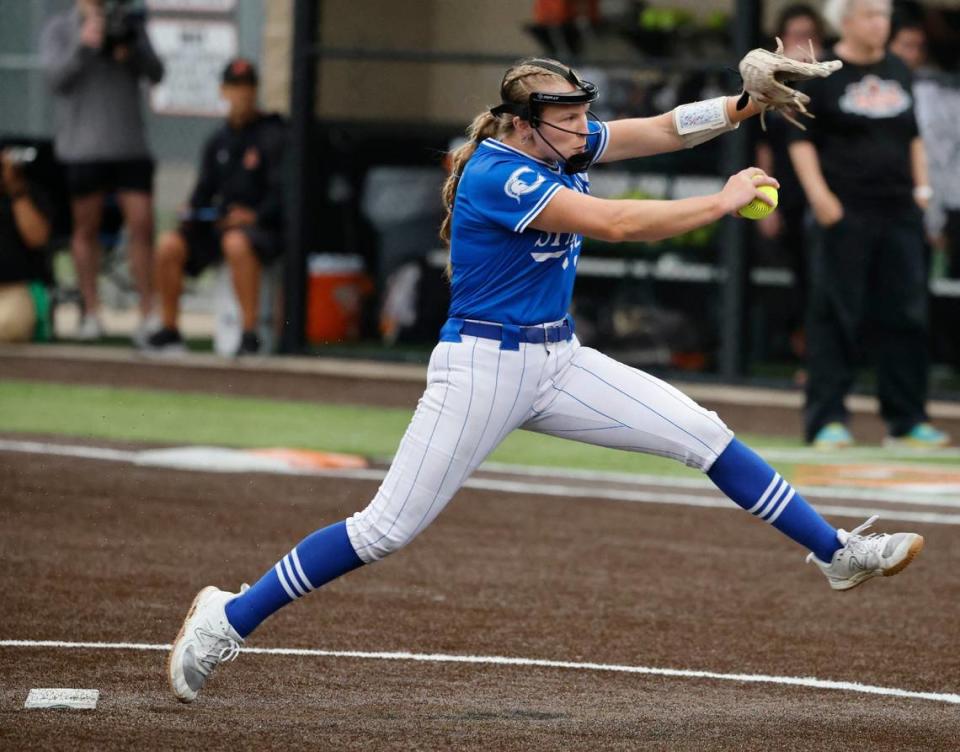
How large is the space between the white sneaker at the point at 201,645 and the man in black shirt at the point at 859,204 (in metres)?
5.95

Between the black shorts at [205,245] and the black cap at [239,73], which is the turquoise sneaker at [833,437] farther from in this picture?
the black cap at [239,73]

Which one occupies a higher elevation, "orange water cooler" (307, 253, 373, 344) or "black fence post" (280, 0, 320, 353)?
"black fence post" (280, 0, 320, 353)

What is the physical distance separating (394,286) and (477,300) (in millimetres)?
10858

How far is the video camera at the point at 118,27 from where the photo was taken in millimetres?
15328

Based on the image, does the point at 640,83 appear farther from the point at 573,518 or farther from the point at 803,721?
the point at 803,721

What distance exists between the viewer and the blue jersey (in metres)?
5.63

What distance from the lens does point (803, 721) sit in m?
→ 5.62

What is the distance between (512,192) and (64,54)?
417 inches

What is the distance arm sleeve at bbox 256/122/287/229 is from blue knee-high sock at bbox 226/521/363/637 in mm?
9748

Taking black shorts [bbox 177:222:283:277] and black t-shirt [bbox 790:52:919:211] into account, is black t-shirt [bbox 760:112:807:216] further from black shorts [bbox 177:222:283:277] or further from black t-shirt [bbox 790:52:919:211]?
black shorts [bbox 177:222:283:277]

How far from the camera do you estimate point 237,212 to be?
15203 mm

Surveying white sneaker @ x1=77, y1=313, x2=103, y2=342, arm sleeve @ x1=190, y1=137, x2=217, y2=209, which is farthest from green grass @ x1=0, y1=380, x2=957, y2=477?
white sneaker @ x1=77, y1=313, x2=103, y2=342

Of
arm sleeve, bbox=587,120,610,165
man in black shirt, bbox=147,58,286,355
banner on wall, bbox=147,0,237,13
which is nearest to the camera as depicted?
arm sleeve, bbox=587,120,610,165

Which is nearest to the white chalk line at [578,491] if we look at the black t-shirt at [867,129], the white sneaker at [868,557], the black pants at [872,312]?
the black pants at [872,312]
